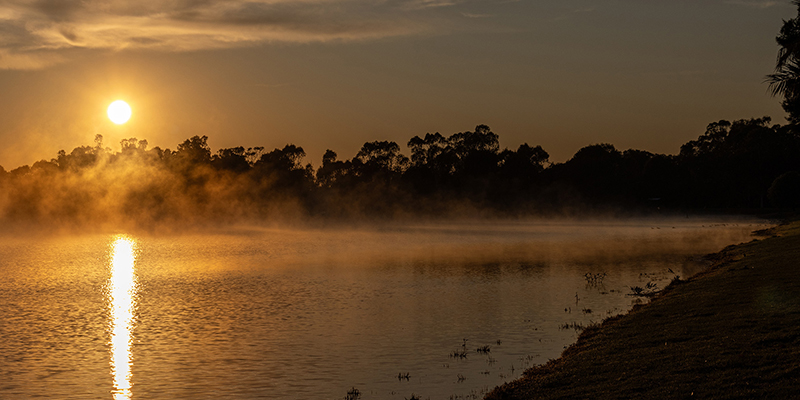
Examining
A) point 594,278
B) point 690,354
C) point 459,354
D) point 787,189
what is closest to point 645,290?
point 594,278

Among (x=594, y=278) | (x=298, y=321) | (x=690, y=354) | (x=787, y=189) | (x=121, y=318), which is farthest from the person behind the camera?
(x=787, y=189)

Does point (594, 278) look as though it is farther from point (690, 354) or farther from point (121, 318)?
point (690, 354)

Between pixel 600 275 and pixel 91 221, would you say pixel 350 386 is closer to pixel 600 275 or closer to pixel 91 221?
pixel 600 275

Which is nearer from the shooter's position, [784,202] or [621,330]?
[621,330]

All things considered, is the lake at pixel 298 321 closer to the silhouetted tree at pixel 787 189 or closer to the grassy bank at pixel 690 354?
the grassy bank at pixel 690 354

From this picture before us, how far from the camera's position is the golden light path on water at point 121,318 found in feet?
67.5

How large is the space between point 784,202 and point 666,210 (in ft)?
302

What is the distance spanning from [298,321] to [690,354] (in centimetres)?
1704

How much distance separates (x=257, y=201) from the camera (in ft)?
644

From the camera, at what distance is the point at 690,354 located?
17.7 meters

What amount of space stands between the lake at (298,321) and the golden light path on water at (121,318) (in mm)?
74

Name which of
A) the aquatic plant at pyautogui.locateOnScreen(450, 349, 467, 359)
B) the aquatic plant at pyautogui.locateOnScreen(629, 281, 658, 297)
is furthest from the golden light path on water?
the aquatic plant at pyautogui.locateOnScreen(629, 281, 658, 297)

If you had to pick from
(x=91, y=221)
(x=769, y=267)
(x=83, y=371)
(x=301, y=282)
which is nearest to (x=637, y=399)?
(x=83, y=371)

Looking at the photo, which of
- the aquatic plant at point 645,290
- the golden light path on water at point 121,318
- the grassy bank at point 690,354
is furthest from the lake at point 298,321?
the grassy bank at point 690,354
